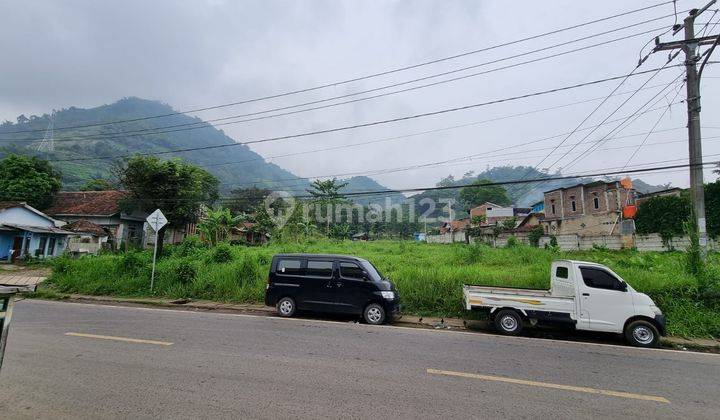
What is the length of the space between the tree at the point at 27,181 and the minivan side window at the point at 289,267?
1178 inches

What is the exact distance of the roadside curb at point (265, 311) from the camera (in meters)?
7.81

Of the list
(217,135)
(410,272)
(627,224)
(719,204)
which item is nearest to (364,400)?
(410,272)

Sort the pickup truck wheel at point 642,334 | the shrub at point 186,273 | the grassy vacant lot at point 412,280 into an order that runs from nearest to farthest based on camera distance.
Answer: the pickup truck wheel at point 642,334
the grassy vacant lot at point 412,280
the shrub at point 186,273

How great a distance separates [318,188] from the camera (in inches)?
1993

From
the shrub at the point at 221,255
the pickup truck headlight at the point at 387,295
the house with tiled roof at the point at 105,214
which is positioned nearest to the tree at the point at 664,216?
the pickup truck headlight at the point at 387,295

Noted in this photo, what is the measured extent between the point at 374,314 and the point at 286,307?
263 cm

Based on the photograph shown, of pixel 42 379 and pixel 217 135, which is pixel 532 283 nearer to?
pixel 42 379

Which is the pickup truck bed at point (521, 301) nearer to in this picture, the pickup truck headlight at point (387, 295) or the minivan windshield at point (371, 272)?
the pickup truck headlight at point (387, 295)

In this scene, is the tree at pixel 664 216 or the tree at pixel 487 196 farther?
the tree at pixel 487 196

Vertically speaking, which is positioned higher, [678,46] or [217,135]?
[217,135]

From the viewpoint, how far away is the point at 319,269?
380 inches

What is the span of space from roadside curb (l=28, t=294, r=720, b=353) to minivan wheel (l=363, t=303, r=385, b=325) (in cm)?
63

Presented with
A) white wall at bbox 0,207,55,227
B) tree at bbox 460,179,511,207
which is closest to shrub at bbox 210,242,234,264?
white wall at bbox 0,207,55,227

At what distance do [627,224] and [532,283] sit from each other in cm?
2989
